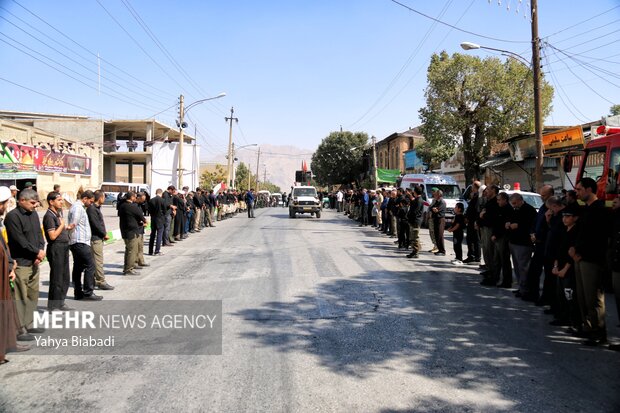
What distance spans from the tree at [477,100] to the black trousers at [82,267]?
20.3 meters

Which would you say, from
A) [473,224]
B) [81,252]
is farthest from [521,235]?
[81,252]

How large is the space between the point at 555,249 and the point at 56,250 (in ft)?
22.6

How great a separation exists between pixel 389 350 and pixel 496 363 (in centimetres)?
106

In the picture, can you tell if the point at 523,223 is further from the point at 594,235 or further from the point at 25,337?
the point at 25,337

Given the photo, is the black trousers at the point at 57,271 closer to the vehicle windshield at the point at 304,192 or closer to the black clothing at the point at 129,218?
the black clothing at the point at 129,218

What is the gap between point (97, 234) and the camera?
8.01 meters

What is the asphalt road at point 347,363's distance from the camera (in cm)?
378

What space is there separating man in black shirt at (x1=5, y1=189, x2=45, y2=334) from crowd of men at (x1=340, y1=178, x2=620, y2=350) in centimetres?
645

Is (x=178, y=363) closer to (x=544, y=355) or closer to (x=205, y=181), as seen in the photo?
(x=544, y=355)

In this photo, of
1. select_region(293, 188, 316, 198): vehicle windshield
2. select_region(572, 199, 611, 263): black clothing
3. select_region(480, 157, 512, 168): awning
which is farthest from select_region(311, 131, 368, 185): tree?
select_region(572, 199, 611, 263): black clothing

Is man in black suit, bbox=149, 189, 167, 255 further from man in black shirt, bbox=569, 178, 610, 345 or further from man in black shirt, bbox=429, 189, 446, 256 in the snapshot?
man in black shirt, bbox=569, 178, 610, 345

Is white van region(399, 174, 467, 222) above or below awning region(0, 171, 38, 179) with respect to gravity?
below

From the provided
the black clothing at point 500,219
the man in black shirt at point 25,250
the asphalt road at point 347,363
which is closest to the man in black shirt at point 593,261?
the asphalt road at point 347,363

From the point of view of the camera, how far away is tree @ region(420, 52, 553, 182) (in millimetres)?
23453
